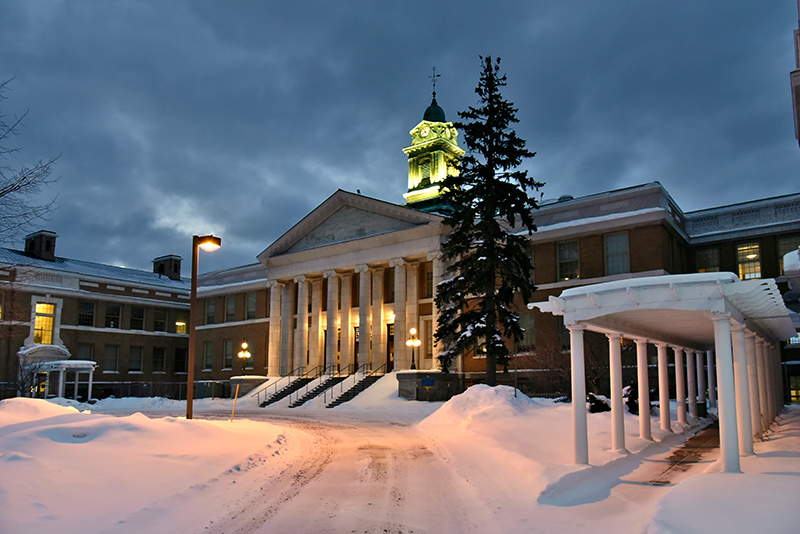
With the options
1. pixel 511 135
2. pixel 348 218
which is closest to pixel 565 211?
pixel 511 135

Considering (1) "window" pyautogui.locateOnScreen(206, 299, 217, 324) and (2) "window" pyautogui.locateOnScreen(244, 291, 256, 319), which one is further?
(1) "window" pyautogui.locateOnScreen(206, 299, 217, 324)

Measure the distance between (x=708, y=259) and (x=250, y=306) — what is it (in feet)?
115

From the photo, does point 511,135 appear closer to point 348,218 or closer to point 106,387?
point 348,218

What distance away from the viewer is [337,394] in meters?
37.8

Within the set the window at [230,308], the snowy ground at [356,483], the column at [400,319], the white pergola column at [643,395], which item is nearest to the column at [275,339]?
→ the window at [230,308]

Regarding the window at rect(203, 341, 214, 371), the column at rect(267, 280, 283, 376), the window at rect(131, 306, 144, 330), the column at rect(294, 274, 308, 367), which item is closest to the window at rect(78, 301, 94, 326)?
the window at rect(131, 306, 144, 330)

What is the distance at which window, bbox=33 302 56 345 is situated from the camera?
5206 cm

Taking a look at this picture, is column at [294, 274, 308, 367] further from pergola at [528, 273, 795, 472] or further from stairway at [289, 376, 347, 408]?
pergola at [528, 273, 795, 472]

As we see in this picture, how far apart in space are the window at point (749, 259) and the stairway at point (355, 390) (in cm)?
2175

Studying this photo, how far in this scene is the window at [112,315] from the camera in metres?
57.4

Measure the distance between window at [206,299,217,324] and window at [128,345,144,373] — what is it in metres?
6.53

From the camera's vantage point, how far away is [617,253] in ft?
121

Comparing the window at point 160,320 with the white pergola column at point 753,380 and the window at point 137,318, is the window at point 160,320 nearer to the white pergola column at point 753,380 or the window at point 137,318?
the window at point 137,318

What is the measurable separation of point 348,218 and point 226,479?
33875 millimetres
